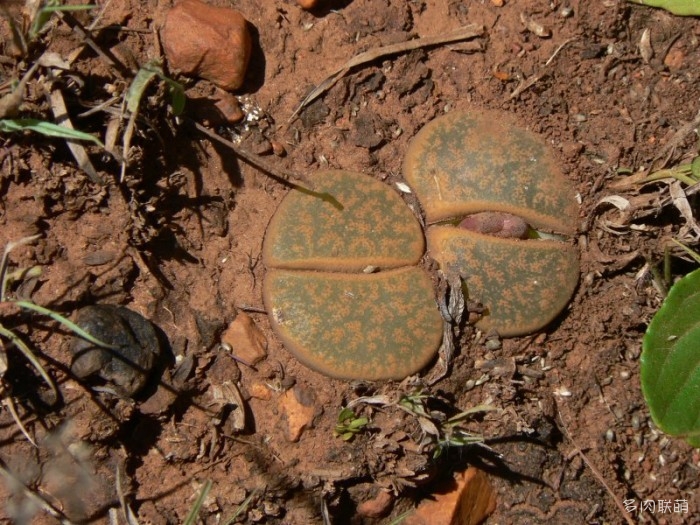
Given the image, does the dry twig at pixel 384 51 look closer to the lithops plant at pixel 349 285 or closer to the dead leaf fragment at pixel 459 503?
the lithops plant at pixel 349 285

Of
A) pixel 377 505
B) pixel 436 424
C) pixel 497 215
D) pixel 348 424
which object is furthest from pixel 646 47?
pixel 377 505

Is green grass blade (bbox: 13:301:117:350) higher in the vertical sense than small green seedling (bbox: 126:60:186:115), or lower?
lower

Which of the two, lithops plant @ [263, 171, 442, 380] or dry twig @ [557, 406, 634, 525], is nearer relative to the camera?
lithops plant @ [263, 171, 442, 380]

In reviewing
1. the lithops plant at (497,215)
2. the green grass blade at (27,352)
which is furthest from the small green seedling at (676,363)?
the green grass blade at (27,352)

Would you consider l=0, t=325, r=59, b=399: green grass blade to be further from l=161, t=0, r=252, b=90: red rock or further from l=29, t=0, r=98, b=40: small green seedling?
l=161, t=0, r=252, b=90: red rock

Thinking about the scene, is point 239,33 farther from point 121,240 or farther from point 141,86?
point 121,240

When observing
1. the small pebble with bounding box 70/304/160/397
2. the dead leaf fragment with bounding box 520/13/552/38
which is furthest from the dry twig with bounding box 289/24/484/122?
the small pebble with bounding box 70/304/160/397
